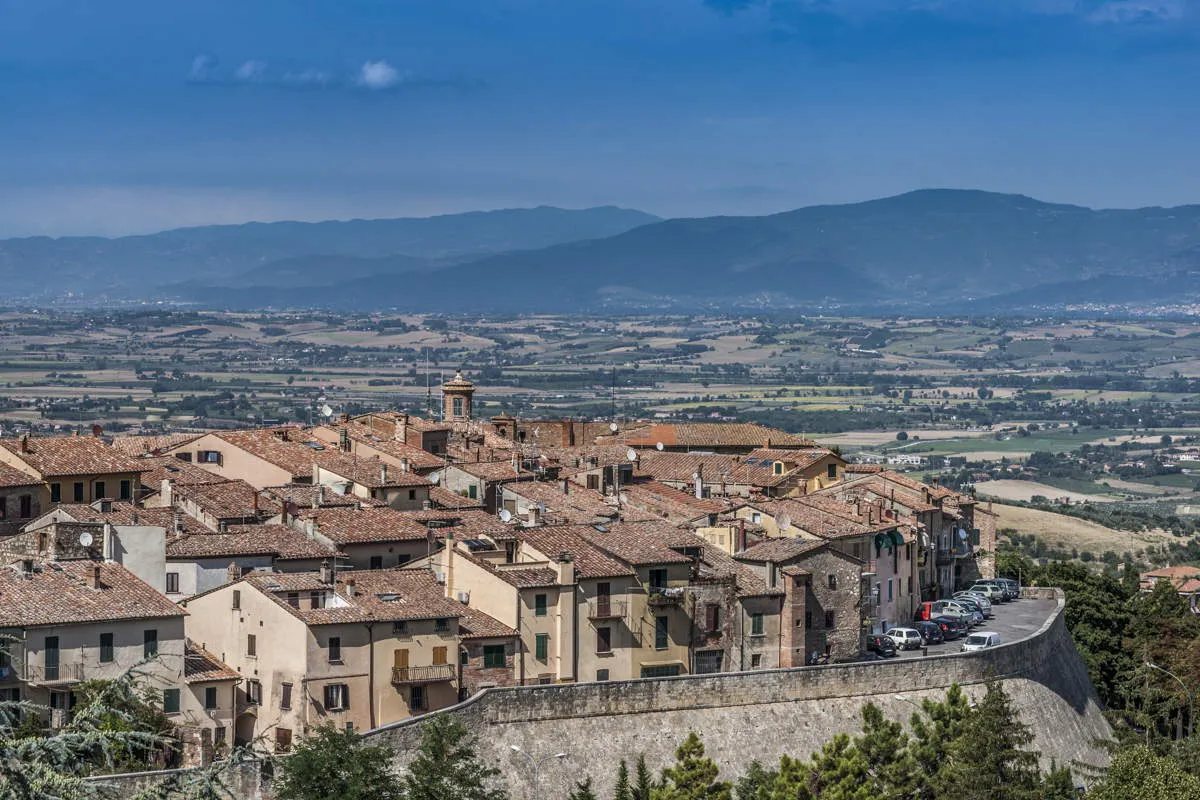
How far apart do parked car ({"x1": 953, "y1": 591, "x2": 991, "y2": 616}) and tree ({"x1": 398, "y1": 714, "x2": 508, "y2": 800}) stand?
25.5 metres

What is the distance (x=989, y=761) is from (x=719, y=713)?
521 centimetres

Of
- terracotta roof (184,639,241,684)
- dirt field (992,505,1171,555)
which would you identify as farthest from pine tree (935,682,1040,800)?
dirt field (992,505,1171,555)

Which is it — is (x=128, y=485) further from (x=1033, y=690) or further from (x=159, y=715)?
(x=1033, y=690)

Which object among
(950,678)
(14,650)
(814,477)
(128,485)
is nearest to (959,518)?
(814,477)

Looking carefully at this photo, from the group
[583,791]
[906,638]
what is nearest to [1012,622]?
Result: [906,638]

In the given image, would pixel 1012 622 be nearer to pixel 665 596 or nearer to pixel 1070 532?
pixel 665 596

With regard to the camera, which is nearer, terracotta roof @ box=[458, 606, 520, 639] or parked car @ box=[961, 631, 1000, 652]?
terracotta roof @ box=[458, 606, 520, 639]

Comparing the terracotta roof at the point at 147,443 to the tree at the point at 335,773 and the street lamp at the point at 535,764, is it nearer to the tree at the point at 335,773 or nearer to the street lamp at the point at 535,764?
the street lamp at the point at 535,764

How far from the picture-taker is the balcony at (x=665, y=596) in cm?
5000

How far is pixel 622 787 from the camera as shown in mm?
41562

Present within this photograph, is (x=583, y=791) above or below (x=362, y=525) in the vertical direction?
below

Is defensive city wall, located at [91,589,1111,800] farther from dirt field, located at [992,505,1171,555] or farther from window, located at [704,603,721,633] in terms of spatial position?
dirt field, located at [992,505,1171,555]

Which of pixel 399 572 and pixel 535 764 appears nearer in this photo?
pixel 535 764

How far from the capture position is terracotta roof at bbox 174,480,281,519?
177 ft
